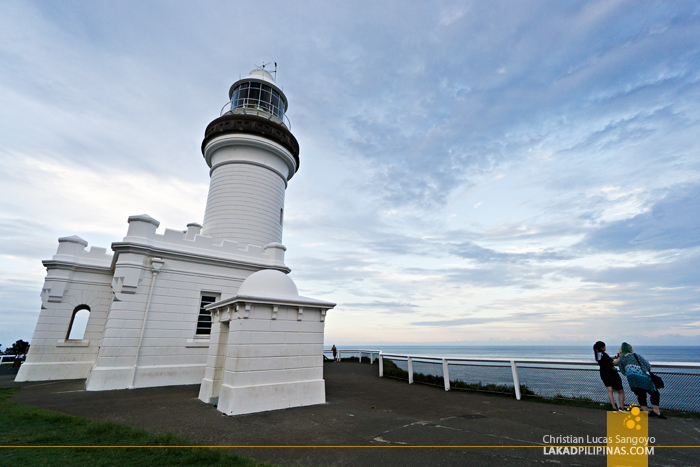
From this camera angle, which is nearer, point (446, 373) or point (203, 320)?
point (446, 373)

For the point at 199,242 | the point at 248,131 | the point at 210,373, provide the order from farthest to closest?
the point at 248,131
the point at 199,242
the point at 210,373

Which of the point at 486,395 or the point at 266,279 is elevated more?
the point at 266,279

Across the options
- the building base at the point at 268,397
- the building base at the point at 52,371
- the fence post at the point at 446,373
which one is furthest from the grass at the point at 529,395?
the building base at the point at 52,371

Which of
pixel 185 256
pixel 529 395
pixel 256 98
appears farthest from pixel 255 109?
pixel 529 395

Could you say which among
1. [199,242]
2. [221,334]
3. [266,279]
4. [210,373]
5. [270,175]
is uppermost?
[270,175]

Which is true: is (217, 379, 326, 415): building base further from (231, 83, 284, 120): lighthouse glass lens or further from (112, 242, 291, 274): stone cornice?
(231, 83, 284, 120): lighthouse glass lens

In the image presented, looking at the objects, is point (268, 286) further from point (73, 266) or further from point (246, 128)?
point (73, 266)

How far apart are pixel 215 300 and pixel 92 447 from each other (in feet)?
25.6

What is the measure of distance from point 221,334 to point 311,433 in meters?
3.84

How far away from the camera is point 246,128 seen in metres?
14.2

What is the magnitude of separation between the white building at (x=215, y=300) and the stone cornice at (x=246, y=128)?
0.18 ft

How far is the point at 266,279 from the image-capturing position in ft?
26.3

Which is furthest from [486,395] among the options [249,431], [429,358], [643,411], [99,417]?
[99,417]

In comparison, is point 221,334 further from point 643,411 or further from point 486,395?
point 643,411
